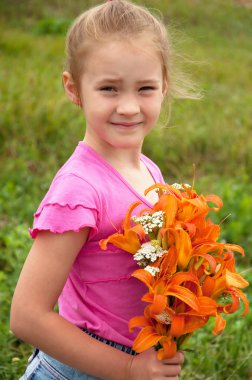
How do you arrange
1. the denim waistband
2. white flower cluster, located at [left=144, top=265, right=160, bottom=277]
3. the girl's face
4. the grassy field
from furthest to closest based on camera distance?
the grassy field → the denim waistband → the girl's face → white flower cluster, located at [left=144, top=265, right=160, bottom=277]

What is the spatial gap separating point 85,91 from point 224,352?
155 centimetres

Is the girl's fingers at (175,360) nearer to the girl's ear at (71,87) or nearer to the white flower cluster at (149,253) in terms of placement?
the white flower cluster at (149,253)

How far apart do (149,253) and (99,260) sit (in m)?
0.18

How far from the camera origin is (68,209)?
1.58m

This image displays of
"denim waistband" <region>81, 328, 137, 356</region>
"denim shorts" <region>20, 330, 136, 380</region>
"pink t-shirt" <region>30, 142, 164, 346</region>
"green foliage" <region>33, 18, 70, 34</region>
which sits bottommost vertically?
"green foliage" <region>33, 18, 70, 34</region>

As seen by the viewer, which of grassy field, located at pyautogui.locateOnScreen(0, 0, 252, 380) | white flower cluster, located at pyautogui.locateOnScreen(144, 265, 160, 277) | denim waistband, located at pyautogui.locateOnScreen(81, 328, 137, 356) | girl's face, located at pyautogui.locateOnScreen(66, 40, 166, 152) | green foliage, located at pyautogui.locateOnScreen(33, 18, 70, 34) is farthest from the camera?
green foliage, located at pyautogui.locateOnScreen(33, 18, 70, 34)

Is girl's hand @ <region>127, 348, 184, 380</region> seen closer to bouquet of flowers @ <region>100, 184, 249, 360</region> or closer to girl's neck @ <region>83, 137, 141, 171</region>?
bouquet of flowers @ <region>100, 184, 249, 360</region>

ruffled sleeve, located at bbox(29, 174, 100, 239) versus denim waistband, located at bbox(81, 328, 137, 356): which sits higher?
ruffled sleeve, located at bbox(29, 174, 100, 239)

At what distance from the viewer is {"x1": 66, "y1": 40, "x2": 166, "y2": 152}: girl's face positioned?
65.2 inches

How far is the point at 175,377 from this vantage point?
1662 millimetres

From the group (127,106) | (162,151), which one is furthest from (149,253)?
(162,151)

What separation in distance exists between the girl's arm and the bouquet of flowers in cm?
7

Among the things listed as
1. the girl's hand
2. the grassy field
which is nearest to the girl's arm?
the girl's hand

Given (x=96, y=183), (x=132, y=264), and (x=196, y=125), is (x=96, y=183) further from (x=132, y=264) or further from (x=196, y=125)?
(x=196, y=125)
